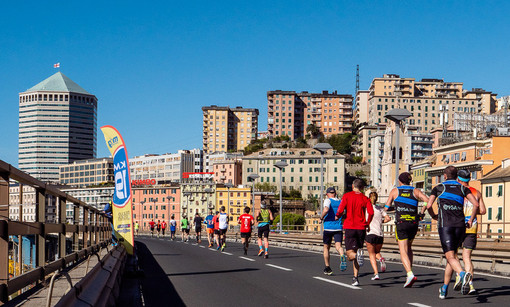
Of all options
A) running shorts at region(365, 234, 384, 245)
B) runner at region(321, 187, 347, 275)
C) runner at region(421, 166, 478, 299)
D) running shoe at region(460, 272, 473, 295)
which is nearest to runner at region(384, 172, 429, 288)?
runner at region(421, 166, 478, 299)

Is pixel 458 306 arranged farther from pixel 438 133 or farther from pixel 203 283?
pixel 438 133

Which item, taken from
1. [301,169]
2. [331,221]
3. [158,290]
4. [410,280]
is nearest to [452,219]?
[410,280]

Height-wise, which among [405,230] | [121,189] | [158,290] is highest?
[121,189]

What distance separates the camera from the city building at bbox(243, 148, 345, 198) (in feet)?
605

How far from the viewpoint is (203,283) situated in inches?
549

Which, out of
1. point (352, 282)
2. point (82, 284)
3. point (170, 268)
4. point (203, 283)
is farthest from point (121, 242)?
point (82, 284)

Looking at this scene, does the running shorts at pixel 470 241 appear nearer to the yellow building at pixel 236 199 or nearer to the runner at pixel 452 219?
the runner at pixel 452 219

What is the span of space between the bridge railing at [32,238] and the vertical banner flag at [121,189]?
4392 millimetres

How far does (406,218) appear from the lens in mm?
12414

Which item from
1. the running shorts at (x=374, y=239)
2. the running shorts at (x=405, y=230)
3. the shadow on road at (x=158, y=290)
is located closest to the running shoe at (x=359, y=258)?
the running shorts at (x=374, y=239)

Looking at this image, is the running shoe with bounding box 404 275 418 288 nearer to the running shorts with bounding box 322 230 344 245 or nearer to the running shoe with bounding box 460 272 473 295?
the running shoe with bounding box 460 272 473 295

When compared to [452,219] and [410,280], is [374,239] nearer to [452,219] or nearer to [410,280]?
[410,280]

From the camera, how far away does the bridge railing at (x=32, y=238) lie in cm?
541

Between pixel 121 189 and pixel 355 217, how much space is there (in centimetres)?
463
